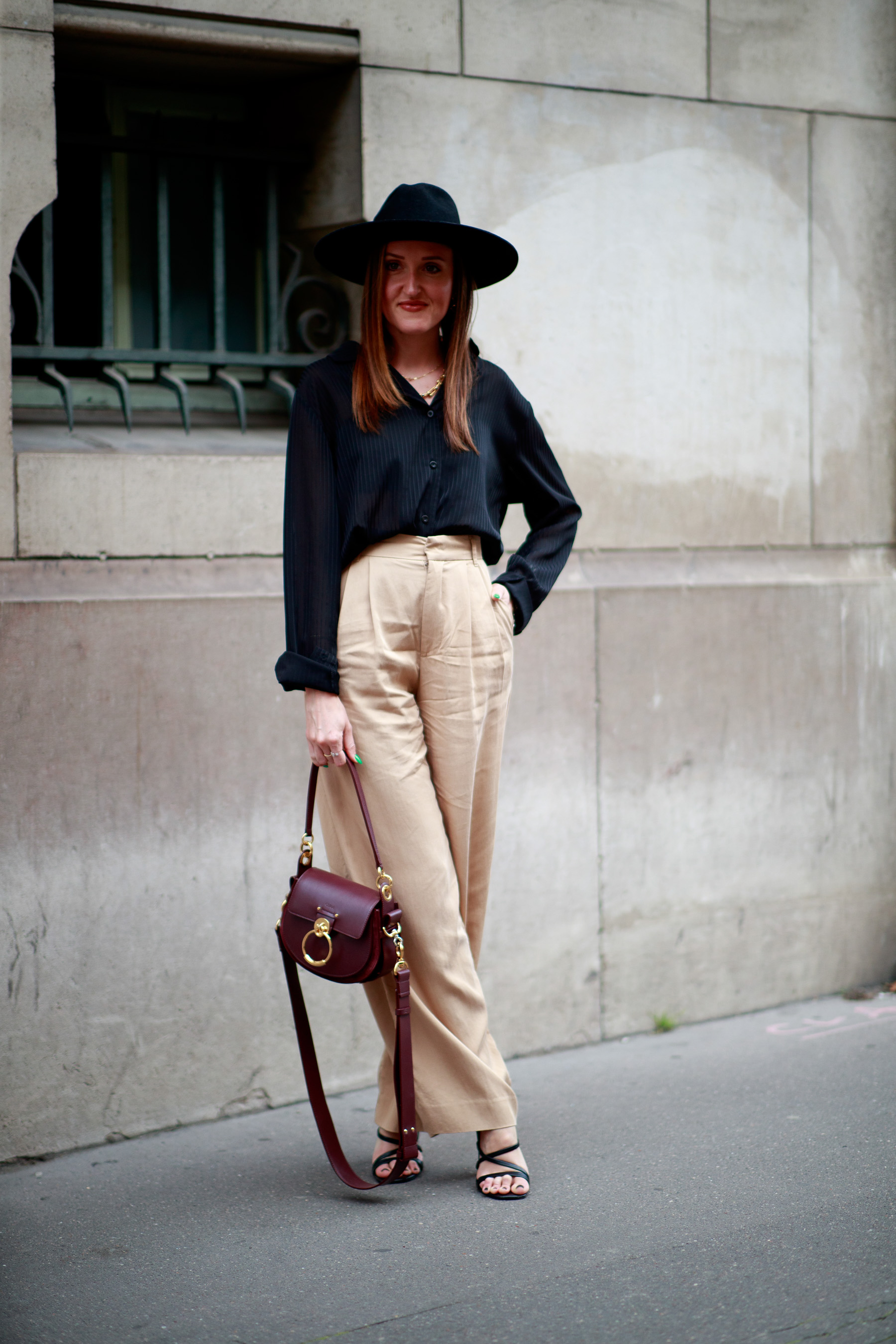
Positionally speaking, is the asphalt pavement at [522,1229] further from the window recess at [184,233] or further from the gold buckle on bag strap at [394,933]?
the window recess at [184,233]

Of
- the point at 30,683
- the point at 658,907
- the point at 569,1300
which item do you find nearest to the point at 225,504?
the point at 30,683

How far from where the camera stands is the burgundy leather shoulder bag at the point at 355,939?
3.04 meters

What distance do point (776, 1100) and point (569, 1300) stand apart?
4.46 ft

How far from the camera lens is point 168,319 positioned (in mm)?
4164

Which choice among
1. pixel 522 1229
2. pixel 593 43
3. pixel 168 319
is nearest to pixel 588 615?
pixel 168 319

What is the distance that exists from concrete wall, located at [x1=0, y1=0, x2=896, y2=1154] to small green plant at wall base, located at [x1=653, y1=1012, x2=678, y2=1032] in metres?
0.03

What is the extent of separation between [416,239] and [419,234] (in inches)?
0.6

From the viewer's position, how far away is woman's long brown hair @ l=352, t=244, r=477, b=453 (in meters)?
3.24

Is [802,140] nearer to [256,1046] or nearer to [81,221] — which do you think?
[81,221]

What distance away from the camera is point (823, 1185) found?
10.8ft

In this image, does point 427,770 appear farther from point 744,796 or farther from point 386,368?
point 744,796

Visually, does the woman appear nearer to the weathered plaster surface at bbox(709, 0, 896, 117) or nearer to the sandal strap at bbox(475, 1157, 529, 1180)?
the sandal strap at bbox(475, 1157, 529, 1180)

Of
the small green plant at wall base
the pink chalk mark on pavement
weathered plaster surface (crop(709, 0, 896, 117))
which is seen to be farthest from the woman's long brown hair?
the pink chalk mark on pavement

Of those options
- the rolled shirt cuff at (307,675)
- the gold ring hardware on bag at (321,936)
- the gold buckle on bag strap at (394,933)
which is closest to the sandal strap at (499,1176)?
the gold buckle on bag strap at (394,933)
